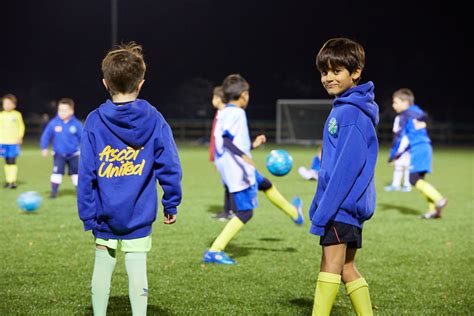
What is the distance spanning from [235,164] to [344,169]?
3338 mm

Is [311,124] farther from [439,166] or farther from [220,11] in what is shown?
[220,11]

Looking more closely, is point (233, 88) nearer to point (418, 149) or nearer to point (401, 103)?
point (418, 149)

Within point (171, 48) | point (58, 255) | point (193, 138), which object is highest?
Result: point (171, 48)

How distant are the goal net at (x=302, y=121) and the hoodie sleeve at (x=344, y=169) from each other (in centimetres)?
2811

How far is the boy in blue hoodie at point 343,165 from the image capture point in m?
3.68

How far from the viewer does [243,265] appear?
6664 millimetres

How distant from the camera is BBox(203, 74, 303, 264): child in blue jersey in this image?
22.1ft

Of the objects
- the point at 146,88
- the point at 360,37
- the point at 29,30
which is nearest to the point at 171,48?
the point at 146,88

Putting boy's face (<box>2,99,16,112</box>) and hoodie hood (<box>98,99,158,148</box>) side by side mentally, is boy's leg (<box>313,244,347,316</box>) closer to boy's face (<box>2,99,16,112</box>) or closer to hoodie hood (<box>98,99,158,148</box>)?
hoodie hood (<box>98,99,158,148</box>)

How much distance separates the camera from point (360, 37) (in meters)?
45.2

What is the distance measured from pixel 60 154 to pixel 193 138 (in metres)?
26.7

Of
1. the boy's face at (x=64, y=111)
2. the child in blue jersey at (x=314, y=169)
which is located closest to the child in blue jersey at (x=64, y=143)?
the boy's face at (x=64, y=111)

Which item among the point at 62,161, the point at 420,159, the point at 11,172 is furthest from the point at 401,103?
the point at 11,172

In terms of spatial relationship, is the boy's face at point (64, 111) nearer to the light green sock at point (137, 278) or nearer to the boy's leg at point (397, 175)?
the boy's leg at point (397, 175)
